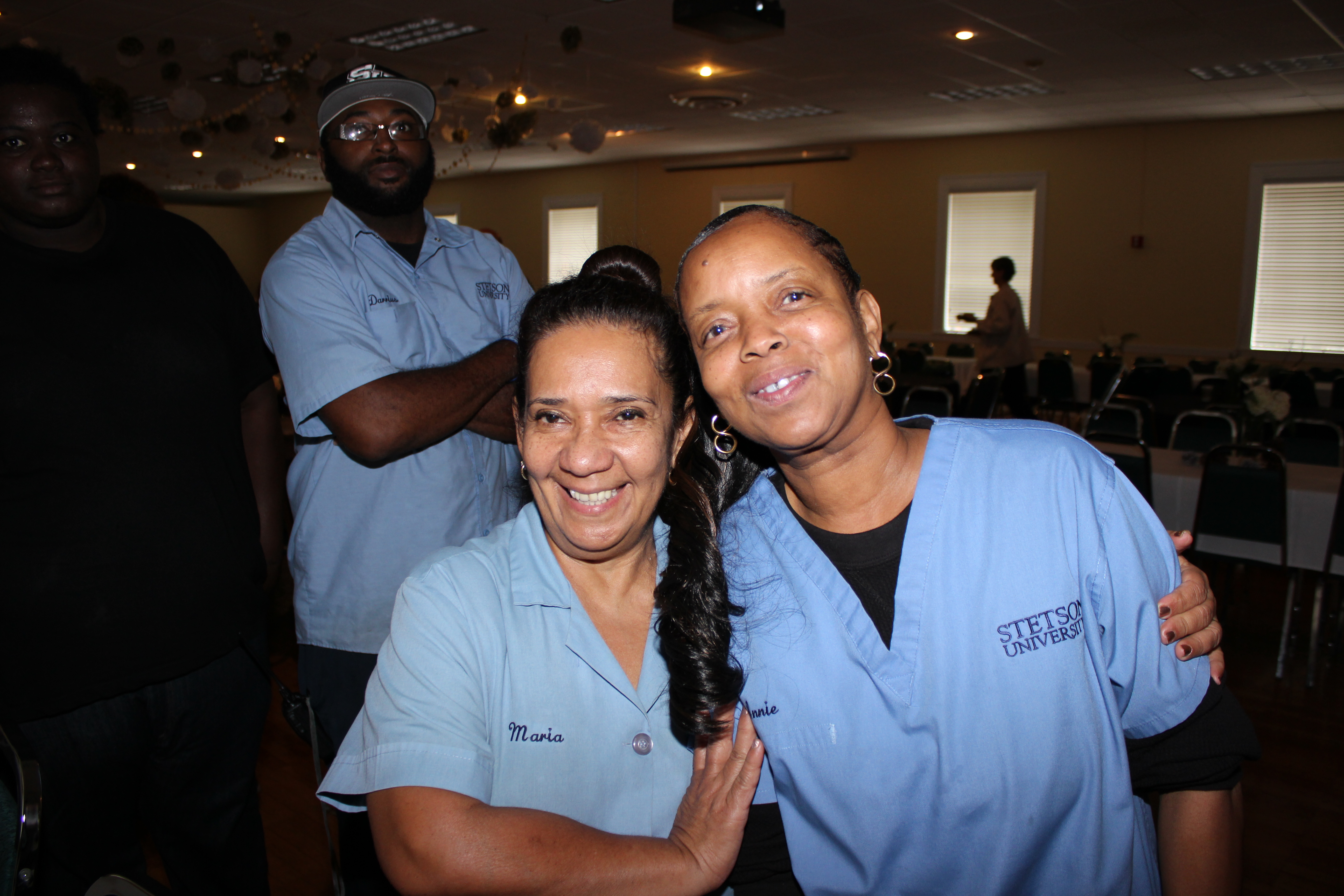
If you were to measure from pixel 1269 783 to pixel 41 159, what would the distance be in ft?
14.4

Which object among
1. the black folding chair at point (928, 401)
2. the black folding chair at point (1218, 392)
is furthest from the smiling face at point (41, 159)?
the black folding chair at point (1218, 392)

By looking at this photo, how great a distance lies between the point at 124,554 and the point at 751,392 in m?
1.35

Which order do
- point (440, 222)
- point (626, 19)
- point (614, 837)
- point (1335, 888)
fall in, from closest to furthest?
point (614, 837)
point (440, 222)
point (1335, 888)
point (626, 19)

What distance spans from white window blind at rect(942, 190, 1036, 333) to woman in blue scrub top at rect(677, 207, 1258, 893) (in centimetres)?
1085

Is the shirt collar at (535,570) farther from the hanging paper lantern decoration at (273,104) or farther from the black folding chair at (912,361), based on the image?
the black folding chair at (912,361)

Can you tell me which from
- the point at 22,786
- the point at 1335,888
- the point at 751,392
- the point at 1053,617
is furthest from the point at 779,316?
the point at 1335,888

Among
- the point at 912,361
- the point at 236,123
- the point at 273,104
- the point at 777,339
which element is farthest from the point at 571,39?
the point at 912,361

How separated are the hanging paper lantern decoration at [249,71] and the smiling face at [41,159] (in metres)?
5.10

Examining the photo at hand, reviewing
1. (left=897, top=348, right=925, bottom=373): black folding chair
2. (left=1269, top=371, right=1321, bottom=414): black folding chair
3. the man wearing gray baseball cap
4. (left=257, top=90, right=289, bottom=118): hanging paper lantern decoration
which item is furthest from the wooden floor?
(left=897, top=348, right=925, bottom=373): black folding chair

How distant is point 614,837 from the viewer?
3.65 ft

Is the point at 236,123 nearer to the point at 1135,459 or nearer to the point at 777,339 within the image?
the point at 1135,459

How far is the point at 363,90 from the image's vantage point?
6.70 feet

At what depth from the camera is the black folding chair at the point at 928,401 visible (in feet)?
22.7

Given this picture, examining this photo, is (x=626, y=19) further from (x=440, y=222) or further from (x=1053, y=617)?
(x=1053, y=617)
